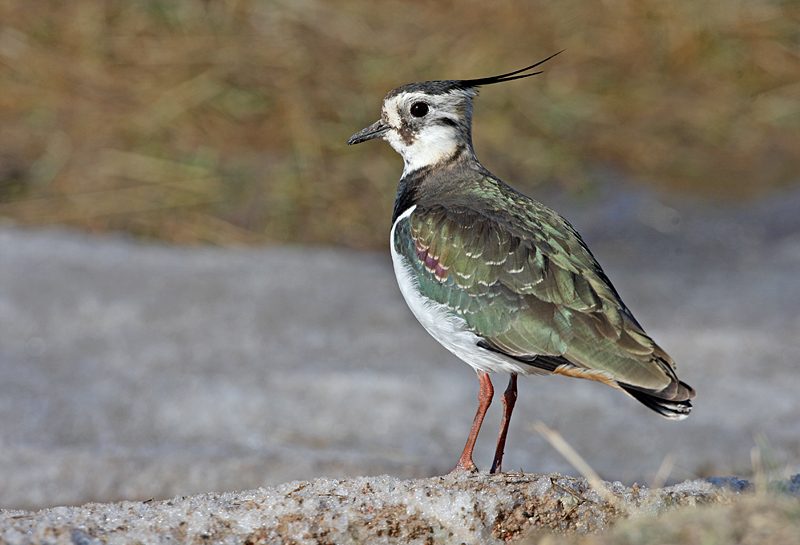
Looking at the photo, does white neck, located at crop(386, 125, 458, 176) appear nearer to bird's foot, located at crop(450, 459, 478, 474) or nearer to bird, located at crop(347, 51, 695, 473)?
bird, located at crop(347, 51, 695, 473)

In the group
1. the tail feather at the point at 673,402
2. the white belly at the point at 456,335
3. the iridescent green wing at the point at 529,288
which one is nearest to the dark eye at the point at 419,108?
the iridescent green wing at the point at 529,288

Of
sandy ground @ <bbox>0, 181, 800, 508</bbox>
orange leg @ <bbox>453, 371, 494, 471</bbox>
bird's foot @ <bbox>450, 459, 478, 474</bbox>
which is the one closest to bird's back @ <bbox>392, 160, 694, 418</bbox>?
orange leg @ <bbox>453, 371, 494, 471</bbox>

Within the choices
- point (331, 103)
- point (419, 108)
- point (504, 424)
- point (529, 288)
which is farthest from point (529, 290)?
point (331, 103)

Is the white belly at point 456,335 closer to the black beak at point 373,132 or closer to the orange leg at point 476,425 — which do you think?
the orange leg at point 476,425

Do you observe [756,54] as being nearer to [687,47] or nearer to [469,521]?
[687,47]

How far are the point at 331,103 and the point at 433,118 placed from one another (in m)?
5.34

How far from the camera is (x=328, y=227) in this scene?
9.34m

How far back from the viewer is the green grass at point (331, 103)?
373 inches

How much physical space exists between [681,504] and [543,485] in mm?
396

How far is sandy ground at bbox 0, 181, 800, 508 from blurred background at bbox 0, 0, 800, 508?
0.02m

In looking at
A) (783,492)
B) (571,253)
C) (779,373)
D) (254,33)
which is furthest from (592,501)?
(254,33)

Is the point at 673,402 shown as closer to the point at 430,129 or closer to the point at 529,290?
the point at 529,290

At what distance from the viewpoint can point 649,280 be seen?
27.8 ft

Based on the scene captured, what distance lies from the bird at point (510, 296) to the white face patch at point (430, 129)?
0.08 metres
